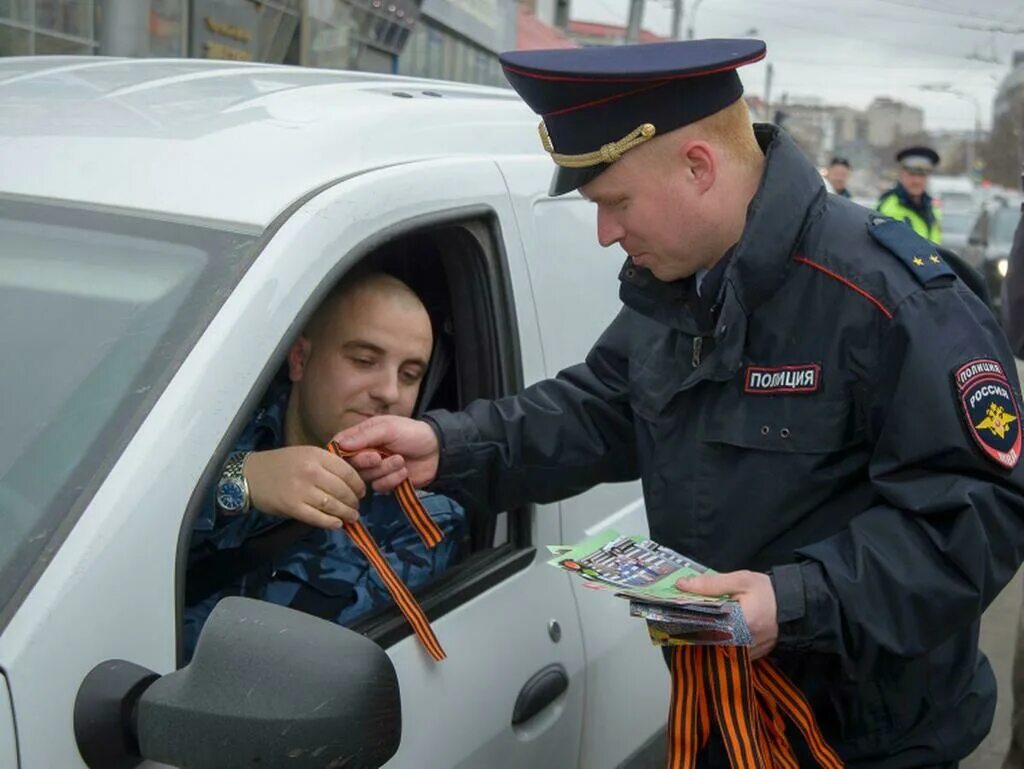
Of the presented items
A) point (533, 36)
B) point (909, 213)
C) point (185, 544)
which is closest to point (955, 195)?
point (533, 36)

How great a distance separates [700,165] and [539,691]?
0.90 meters

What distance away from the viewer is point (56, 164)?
1.82m

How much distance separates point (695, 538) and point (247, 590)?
2.41 ft

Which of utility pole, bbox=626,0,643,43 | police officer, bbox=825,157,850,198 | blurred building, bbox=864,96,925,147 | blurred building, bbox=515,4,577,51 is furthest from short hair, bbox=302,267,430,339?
blurred building, bbox=864,96,925,147

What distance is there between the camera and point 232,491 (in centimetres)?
192

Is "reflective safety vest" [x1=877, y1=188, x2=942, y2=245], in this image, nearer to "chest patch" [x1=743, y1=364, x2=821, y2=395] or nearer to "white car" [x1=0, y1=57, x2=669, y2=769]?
"white car" [x1=0, y1=57, x2=669, y2=769]

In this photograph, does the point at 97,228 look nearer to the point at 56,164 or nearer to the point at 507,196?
the point at 56,164

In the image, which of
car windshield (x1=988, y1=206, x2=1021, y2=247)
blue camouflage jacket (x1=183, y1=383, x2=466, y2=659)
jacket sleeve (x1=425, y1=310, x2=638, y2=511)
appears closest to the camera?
blue camouflage jacket (x1=183, y1=383, x2=466, y2=659)

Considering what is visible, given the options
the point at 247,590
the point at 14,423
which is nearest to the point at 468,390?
the point at 247,590

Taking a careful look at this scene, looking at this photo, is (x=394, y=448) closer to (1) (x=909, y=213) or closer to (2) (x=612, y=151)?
(2) (x=612, y=151)

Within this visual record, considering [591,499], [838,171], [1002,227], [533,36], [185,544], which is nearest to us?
[185,544]

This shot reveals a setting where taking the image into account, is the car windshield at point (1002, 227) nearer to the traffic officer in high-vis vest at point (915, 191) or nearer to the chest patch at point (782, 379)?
the traffic officer in high-vis vest at point (915, 191)

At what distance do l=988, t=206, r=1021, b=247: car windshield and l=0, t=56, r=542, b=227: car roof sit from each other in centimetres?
1471

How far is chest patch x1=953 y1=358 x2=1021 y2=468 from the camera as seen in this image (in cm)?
170
